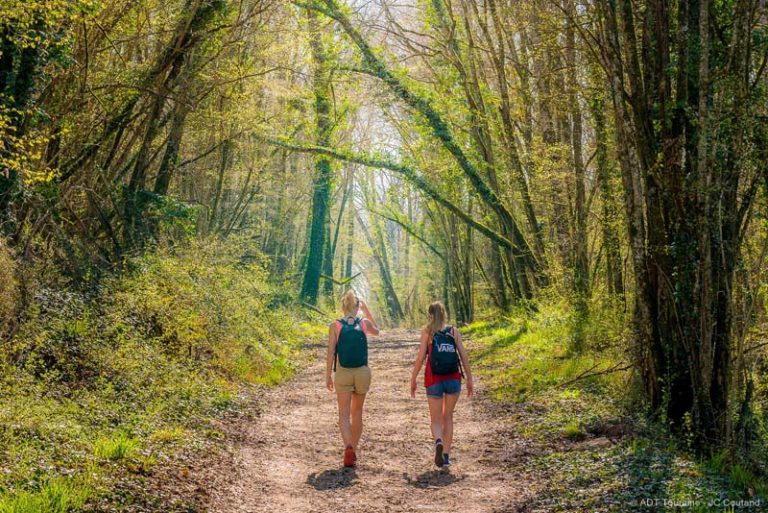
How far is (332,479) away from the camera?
726cm

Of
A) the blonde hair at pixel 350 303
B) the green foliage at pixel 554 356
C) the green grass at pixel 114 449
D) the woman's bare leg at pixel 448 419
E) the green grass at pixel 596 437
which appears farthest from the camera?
the green foliage at pixel 554 356

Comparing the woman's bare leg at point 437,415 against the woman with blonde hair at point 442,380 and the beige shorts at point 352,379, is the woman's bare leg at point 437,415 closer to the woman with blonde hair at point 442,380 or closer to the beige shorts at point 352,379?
the woman with blonde hair at point 442,380

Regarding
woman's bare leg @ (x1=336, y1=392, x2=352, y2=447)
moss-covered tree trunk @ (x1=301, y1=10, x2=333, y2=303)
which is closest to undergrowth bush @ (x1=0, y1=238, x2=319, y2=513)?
woman's bare leg @ (x1=336, y1=392, x2=352, y2=447)

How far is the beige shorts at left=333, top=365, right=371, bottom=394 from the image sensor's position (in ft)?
25.6

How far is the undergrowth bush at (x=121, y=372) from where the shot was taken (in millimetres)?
5926

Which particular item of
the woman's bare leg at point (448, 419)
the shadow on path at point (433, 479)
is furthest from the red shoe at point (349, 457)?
the woman's bare leg at point (448, 419)

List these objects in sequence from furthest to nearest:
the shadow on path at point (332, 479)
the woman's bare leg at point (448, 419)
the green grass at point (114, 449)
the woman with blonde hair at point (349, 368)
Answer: the woman with blonde hair at point (349, 368) → the woman's bare leg at point (448, 419) → the shadow on path at point (332, 479) → the green grass at point (114, 449)

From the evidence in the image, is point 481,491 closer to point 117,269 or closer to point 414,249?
point 117,269

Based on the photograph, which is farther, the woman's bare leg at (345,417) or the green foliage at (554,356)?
the green foliage at (554,356)

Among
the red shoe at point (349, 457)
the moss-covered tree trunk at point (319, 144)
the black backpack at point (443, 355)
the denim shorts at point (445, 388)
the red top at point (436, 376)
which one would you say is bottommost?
the red shoe at point (349, 457)

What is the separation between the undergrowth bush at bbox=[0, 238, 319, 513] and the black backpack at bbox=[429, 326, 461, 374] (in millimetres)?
2825

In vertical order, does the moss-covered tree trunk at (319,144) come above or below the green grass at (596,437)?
above

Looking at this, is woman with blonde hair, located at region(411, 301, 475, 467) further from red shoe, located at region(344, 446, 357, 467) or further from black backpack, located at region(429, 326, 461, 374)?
red shoe, located at region(344, 446, 357, 467)

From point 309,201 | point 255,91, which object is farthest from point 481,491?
point 309,201
